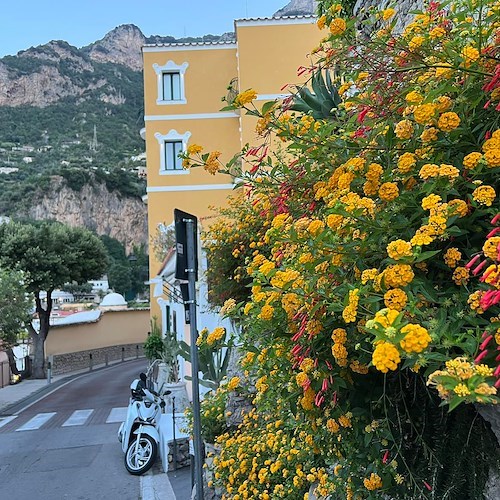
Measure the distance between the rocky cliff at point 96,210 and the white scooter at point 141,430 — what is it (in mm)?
64574

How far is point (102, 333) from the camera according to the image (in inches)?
1275

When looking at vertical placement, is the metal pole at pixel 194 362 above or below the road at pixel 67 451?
above

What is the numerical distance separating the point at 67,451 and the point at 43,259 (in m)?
15.6

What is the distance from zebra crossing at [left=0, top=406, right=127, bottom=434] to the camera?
12773 mm

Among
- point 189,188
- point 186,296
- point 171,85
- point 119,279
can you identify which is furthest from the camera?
point 119,279

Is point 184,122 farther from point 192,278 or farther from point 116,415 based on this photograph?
point 192,278

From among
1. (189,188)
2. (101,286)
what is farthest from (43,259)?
(101,286)

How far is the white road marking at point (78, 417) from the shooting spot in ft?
42.3

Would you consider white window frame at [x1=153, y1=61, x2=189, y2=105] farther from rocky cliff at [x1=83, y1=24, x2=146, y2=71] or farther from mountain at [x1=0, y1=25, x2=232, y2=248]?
rocky cliff at [x1=83, y1=24, x2=146, y2=71]

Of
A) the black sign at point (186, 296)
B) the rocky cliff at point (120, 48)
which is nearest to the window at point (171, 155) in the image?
the black sign at point (186, 296)

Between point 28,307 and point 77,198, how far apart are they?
5545cm

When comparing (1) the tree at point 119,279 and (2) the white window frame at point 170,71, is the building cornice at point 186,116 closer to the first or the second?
(2) the white window frame at point 170,71

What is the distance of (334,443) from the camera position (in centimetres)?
201

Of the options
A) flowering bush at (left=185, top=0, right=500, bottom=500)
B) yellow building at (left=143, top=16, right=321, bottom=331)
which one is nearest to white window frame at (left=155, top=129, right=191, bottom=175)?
yellow building at (left=143, top=16, right=321, bottom=331)
